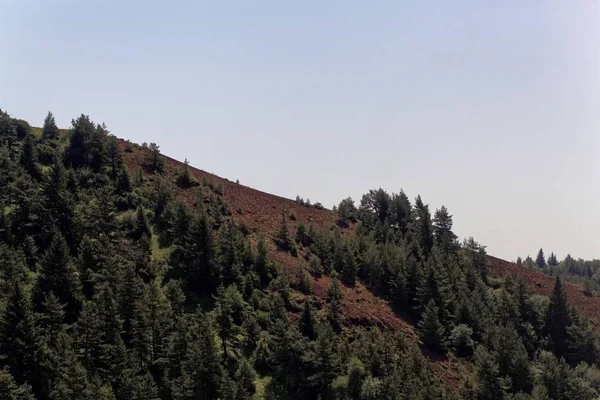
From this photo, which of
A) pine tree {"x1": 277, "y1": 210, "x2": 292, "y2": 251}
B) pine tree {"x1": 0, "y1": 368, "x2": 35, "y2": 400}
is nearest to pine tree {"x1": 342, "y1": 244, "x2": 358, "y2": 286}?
pine tree {"x1": 277, "y1": 210, "x2": 292, "y2": 251}

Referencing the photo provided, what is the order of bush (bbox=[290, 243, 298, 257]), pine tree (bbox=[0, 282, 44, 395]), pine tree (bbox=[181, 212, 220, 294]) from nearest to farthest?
1. pine tree (bbox=[0, 282, 44, 395])
2. pine tree (bbox=[181, 212, 220, 294])
3. bush (bbox=[290, 243, 298, 257])

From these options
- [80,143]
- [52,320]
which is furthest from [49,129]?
[52,320]

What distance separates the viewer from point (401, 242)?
373 feet

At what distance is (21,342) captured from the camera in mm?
52969

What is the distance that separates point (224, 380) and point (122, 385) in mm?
10745

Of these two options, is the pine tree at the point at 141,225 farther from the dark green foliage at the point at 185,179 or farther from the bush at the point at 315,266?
the bush at the point at 315,266

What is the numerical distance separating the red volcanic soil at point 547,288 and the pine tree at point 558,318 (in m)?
17.7

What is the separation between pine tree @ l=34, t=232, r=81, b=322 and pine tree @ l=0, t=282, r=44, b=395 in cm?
898

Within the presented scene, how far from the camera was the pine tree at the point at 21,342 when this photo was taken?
5272cm

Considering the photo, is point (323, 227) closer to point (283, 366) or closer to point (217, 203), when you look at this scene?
point (217, 203)

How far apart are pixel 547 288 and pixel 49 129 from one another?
418 feet

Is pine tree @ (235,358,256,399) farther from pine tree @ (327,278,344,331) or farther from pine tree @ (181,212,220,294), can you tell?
pine tree @ (327,278,344,331)

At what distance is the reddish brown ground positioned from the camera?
86.2 metres

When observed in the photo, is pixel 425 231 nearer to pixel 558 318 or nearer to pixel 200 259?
pixel 558 318
